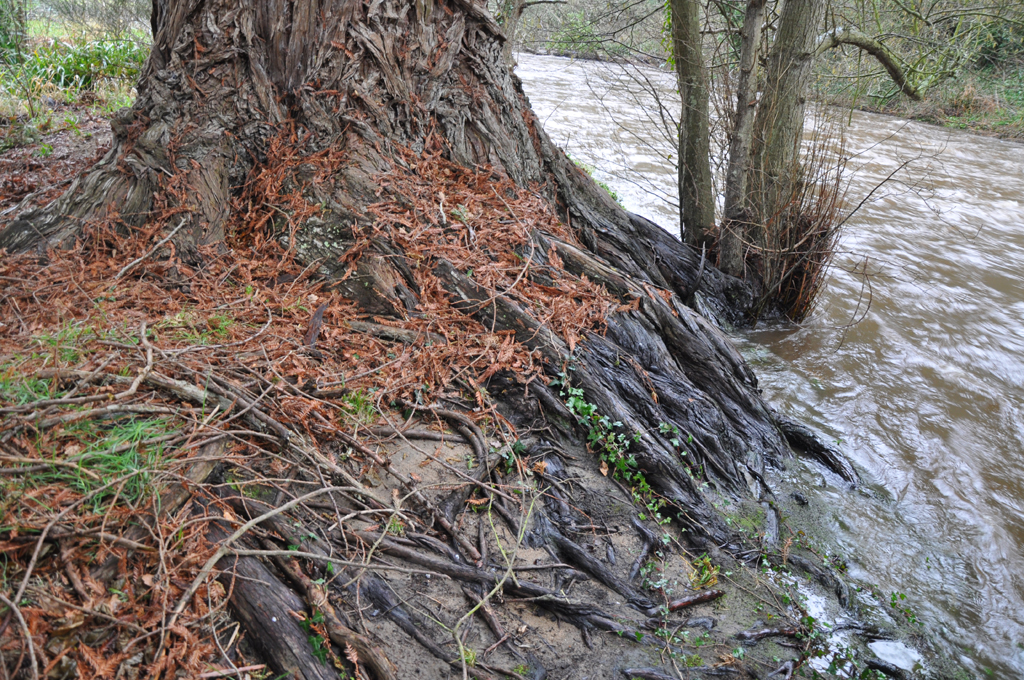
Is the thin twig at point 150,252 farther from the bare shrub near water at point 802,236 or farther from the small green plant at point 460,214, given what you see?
the bare shrub near water at point 802,236

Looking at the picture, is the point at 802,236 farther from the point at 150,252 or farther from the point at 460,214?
the point at 150,252

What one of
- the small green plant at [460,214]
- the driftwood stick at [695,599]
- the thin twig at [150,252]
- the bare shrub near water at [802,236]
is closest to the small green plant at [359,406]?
the thin twig at [150,252]

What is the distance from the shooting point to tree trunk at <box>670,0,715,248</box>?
6.04 metres

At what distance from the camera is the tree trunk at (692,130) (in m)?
6.04

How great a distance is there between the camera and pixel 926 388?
5609mm

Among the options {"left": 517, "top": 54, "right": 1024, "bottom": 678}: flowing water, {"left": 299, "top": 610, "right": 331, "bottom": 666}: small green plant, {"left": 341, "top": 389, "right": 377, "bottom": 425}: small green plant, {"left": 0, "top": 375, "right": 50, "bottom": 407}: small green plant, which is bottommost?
{"left": 517, "top": 54, "right": 1024, "bottom": 678}: flowing water

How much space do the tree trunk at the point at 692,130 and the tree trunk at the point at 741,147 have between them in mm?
277

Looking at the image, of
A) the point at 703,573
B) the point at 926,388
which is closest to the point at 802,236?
the point at 926,388

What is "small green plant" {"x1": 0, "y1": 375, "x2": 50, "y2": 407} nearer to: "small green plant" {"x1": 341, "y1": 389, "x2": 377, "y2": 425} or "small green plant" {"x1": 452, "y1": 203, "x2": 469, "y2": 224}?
"small green plant" {"x1": 341, "y1": 389, "x2": 377, "y2": 425}

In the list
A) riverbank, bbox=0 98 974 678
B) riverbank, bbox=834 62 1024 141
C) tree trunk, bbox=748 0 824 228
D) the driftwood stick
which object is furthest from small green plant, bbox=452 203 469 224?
riverbank, bbox=834 62 1024 141

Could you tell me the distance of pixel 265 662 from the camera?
1.93 meters

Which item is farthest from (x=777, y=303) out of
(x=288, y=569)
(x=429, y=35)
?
(x=288, y=569)

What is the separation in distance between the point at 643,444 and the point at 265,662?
6.76ft

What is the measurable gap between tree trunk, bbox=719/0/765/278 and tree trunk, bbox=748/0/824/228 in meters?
0.10
